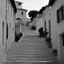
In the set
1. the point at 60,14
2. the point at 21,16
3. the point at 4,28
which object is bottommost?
the point at 4,28

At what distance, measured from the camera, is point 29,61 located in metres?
15.2

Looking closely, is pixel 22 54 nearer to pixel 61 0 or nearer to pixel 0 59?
pixel 0 59

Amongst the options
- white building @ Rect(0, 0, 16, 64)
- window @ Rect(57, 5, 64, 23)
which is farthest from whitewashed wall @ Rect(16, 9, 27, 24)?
window @ Rect(57, 5, 64, 23)

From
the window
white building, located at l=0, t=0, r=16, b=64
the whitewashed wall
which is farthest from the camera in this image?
the whitewashed wall

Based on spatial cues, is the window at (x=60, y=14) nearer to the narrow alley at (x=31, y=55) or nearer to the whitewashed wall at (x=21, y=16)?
the narrow alley at (x=31, y=55)

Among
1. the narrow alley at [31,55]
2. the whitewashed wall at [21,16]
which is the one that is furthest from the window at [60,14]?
the whitewashed wall at [21,16]

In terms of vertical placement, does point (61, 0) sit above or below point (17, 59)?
above

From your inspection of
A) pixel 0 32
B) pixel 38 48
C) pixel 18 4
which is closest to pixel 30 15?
pixel 18 4

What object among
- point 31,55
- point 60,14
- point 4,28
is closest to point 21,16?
point 4,28

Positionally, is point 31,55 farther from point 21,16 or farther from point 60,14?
point 21,16

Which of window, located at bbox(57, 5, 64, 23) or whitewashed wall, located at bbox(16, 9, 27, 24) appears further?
whitewashed wall, located at bbox(16, 9, 27, 24)

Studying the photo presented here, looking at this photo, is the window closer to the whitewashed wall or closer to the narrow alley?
the narrow alley

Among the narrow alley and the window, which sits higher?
the window

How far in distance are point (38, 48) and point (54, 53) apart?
2410 millimetres
